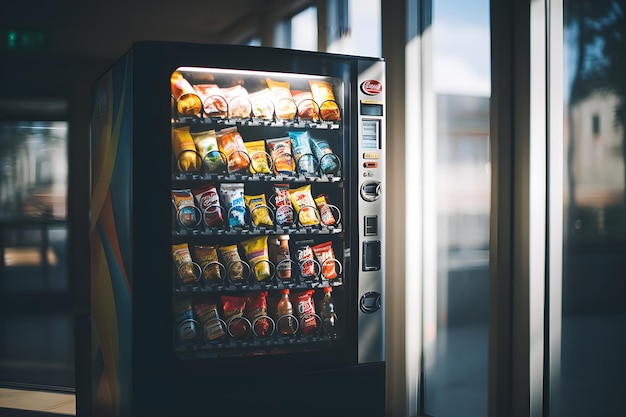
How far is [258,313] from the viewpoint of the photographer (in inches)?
108

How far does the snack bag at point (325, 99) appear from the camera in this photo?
2.76m

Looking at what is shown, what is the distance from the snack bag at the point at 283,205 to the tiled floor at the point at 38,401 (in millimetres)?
1791

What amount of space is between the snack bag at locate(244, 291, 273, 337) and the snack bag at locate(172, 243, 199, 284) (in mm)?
271

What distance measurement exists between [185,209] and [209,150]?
265 millimetres

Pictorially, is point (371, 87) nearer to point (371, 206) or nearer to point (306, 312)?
point (371, 206)

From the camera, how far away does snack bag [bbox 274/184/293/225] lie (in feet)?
9.03

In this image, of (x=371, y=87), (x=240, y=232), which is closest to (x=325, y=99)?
(x=371, y=87)

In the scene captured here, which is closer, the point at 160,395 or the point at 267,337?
the point at 160,395

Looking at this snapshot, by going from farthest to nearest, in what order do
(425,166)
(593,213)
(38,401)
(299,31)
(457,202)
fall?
(299,31)
(38,401)
(425,166)
(457,202)
(593,213)

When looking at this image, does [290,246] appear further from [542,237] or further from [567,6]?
[567,6]

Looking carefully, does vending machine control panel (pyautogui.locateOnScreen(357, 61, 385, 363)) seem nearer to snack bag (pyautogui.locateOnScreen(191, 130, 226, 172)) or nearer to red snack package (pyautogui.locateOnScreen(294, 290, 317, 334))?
red snack package (pyautogui.locateOnScreen(294, 290, 317, 334))

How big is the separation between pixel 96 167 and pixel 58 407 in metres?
1.52

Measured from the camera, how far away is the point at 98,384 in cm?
304

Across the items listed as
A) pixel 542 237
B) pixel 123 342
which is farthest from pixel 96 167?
pixel 542 237
